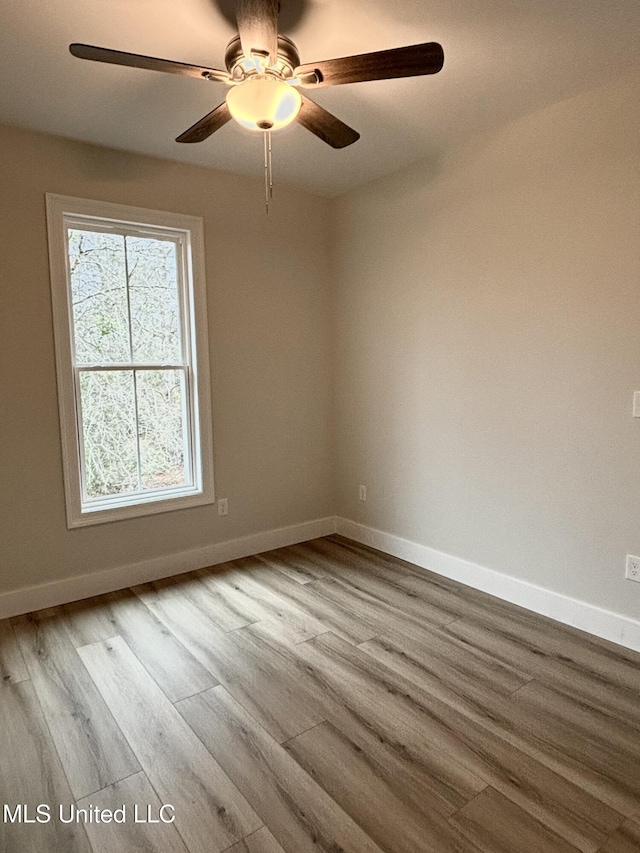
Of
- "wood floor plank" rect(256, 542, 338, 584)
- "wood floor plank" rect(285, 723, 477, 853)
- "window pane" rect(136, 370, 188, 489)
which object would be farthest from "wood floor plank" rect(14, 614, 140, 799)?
"wood floor plank" rect(256, 542, 338, 584)

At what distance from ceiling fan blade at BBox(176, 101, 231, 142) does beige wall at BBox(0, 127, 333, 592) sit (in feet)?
3.45

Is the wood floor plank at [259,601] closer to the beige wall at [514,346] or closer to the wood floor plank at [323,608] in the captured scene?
the wood floor plank at [323,608]

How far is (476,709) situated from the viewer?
1992mm

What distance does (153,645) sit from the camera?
2.49 meters

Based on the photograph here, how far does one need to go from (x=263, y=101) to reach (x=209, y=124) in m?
0.51

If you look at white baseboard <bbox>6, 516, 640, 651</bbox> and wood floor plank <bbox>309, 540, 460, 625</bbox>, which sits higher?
white baseboard <bbox>6, 516, 640, 651</bbox>

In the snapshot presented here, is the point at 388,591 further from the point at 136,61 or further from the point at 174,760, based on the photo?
the point at 136,61

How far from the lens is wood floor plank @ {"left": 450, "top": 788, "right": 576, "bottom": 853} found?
55.9 inches

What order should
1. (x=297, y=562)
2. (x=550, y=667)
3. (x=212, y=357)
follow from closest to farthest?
1. (x=550, y=667)
2. (x=212, y=357)
3. (x=297, y=562)

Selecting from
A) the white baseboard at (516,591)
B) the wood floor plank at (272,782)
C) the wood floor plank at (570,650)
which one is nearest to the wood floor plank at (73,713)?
the wood floor plank at (272,782)

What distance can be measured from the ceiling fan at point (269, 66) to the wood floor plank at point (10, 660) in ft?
7.88

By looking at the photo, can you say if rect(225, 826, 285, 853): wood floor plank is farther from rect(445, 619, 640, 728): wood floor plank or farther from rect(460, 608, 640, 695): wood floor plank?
rect(460, 608, 640, 695): wood floor plank

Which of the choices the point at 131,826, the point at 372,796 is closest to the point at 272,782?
the point at 372,796

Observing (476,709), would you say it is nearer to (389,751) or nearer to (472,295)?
(389,751)
